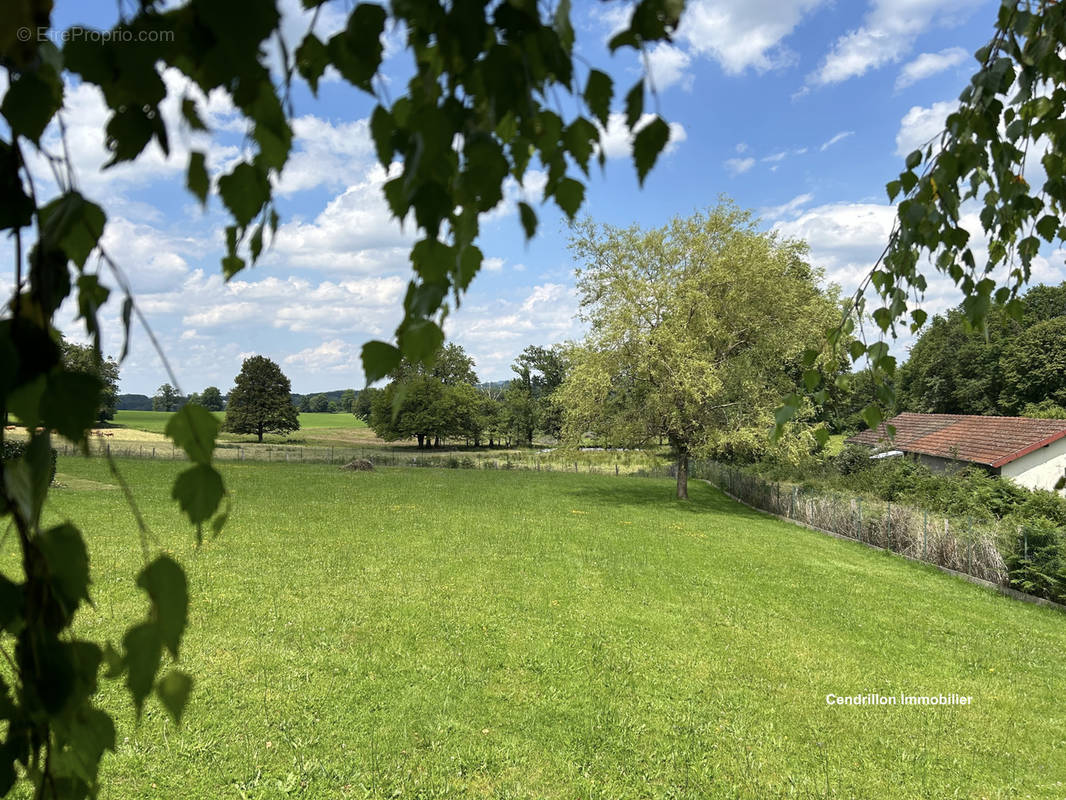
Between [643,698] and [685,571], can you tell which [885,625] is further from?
[643,698]

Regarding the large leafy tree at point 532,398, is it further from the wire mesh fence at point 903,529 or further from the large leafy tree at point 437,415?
the wire mesh fence at point 903,529

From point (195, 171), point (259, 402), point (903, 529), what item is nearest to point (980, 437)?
point (903, 529)

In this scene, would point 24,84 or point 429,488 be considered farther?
point 429,488

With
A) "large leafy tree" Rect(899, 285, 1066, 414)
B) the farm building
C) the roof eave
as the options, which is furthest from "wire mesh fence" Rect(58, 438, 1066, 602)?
"large leafy tree" Rect(899, 285, 1066, 414)

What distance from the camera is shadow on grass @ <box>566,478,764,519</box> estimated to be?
19.6m

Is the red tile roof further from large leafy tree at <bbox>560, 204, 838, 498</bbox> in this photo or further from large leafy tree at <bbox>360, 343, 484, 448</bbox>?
large leafy tree at <bbox>360, 343, 484, 448</bbox>

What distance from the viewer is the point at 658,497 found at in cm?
2191

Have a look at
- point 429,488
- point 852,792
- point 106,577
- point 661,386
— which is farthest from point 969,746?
point 429,488

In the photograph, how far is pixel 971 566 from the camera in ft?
38.6

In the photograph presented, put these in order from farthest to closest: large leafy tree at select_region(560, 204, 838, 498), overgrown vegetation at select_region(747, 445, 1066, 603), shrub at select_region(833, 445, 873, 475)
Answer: shrub at select_region(833, 445, 873, 475) → large leafy tree at select_region(560, 204, 838, 498) → overgrown vegetation at select_region(747, 445, 1066, 603)

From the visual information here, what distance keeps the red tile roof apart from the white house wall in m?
0.46

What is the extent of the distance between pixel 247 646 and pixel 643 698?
13.6 feet

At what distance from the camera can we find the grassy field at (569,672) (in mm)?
4383

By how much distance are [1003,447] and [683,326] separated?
13.1m
